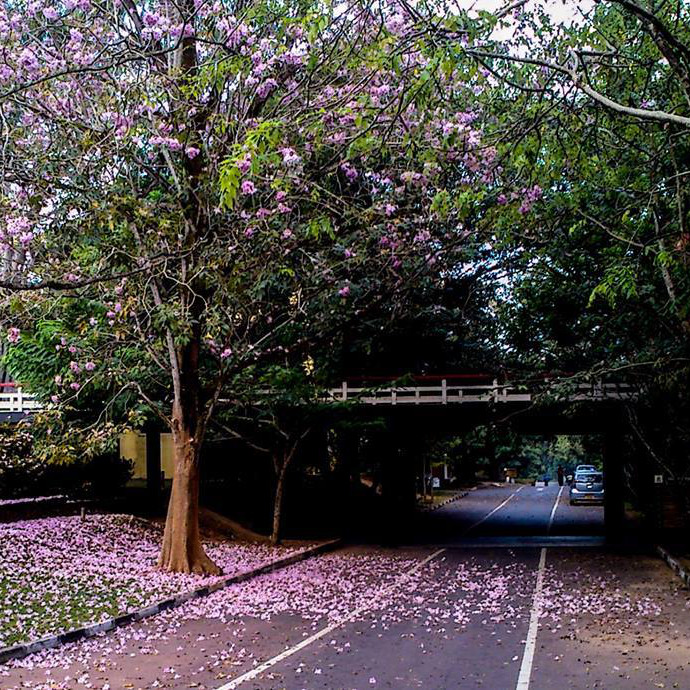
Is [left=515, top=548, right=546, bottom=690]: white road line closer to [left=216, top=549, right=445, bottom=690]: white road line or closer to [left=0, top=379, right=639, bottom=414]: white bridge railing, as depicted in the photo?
[left=216, top=549, right=445, bottom=690]: white road line

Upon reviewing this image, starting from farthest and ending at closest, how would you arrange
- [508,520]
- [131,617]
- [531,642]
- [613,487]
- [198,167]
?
[508,520]
[613,487]
[198,167]
[131,617]
[531,642]

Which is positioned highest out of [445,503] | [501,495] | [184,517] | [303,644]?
[184,517]

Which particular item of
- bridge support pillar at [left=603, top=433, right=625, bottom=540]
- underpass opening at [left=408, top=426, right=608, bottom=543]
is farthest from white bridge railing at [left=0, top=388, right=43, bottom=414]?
bridge support pillar at [left=603, top=433, right=625, bottom=540]

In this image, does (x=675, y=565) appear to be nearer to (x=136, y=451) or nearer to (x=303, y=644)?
(x=303, y=644)

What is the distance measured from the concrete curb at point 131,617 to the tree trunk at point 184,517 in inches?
28.5

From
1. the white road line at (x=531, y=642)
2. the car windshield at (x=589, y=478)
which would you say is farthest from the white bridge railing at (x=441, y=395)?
the car windshield at (x=589, y=478)

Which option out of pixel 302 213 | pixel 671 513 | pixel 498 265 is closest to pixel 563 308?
pixel 498 265

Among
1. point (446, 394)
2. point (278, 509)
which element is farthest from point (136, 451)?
point (446, 394)

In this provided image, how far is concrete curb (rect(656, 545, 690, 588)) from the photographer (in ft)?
53.8

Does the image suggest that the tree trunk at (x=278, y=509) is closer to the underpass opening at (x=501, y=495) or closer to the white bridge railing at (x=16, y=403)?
the underpass opening at (x=501, y=495)

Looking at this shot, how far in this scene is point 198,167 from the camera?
14766 millimetres

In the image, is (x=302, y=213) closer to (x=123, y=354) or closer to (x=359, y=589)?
(x=123, y=354)

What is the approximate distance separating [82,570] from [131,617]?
3.67 m

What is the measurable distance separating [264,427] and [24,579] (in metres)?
9.59
